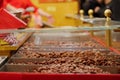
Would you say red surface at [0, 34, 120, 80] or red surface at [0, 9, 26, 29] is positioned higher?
red surface at [0, 9, 26, 29]

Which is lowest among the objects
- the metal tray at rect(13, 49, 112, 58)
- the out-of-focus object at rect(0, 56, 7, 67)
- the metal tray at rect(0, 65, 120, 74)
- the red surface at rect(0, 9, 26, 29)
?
the metal tray at rect(0, 65, 120, 74)

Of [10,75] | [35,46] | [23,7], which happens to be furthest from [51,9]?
[10,75]

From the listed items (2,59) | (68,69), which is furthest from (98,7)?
(68,69)

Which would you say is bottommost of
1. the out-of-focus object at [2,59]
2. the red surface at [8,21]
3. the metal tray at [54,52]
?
the metal tray at [54,52]

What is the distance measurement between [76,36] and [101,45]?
802 mm

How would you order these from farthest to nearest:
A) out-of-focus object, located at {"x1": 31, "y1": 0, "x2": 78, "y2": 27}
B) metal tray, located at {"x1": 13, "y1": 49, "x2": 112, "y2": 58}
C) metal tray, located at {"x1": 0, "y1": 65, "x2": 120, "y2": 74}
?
out-of-focus object, located at {"x1": 31, "y1": 0, "x2": 78, "y2": 27} → metal tray, located at {"x1": 13, "y1": 49, "x2": 112, "y2": 58} → metal tray, located at {"x1": 0, "y1": 65, "x2": 120, "y2": 74}

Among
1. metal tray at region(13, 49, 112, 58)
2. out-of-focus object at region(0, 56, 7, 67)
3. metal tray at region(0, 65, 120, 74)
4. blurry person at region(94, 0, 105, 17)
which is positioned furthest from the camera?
blurry person at region(94, 0, 105, 17)

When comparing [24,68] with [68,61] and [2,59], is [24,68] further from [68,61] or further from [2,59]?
[68,61]
